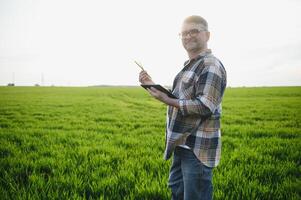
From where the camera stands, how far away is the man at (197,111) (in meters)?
2.02

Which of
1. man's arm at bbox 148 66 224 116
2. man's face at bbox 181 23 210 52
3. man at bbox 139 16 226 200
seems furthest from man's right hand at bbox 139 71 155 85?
man's face at bbox 181 23 210 52

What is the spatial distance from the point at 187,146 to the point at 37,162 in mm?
3566

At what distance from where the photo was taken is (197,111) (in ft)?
6.52

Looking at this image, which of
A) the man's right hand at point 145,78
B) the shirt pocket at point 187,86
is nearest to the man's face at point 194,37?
the shirt pocket at point 187,86

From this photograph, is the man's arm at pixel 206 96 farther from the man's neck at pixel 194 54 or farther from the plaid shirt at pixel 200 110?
the man's neck at pixel 194 54

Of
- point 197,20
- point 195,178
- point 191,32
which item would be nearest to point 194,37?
point 191,32

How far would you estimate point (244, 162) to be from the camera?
4609mm

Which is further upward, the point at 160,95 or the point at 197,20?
the point at 197,20

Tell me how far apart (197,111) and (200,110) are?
1.0 inches

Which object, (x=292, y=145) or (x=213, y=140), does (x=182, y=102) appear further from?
(x=292, y=145)

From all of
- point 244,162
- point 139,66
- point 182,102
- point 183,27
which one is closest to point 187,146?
point 182,102

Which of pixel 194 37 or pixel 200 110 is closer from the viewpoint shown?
pixel 200 110

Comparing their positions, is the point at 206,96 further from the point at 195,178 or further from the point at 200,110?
the point at 195,178

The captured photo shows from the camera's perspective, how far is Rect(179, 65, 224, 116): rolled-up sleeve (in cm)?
198
